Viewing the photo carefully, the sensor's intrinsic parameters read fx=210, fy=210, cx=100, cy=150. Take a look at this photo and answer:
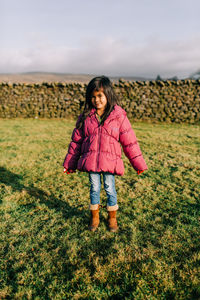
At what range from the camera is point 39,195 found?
12.3 ft

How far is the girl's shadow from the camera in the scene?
326 cm

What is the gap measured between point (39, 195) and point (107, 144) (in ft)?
6.37

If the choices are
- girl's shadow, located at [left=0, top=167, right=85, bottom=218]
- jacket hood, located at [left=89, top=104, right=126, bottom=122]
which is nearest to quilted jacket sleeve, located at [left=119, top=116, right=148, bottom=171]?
jacket hood, located at [left=89, top=104, right=126, bottom=122]

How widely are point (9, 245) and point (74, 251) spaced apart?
0.80 m

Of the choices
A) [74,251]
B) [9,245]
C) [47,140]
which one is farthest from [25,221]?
[47,140]

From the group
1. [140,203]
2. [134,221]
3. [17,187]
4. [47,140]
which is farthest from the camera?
[47,140]

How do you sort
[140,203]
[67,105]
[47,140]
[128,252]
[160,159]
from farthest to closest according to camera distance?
[67,105] < [47,140] < [160,159] < [140,203] < [128,252]

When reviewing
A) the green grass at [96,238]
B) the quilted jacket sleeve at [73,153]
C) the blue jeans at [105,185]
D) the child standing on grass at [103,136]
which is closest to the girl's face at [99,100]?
the child standing on grass at [103,136]

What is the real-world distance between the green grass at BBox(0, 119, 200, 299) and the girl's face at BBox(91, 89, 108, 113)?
1604 mm

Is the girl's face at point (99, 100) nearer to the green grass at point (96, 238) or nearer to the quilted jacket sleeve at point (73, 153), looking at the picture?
the quilted jacket sleeve at point (73, 153)

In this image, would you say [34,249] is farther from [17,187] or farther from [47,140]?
[47,140]

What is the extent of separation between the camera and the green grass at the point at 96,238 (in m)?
1.97

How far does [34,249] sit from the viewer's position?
2.47 m

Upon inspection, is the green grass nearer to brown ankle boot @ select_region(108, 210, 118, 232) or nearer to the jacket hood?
brown ankle boot @ select_region(108, 210, 118, 232)
